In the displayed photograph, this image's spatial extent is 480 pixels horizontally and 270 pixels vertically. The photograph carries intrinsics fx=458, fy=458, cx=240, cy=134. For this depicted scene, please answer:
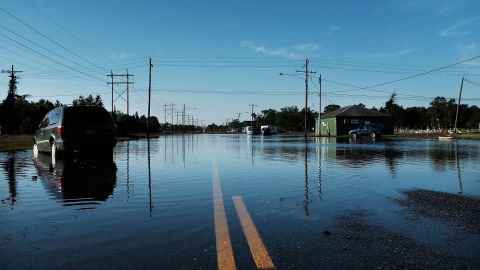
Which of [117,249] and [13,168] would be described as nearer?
[117,249]

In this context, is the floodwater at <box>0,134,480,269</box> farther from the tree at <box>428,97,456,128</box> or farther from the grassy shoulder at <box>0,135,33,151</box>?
the tree at <box>428,97,456,128</box>

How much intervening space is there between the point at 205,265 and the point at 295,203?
338 cm

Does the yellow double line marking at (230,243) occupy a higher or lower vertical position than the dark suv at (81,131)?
lower

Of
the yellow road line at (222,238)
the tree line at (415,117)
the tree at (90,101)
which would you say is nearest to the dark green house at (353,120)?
the tree at (90,101)

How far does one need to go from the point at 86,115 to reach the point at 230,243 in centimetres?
1247

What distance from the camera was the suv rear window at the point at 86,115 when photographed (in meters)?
15.6

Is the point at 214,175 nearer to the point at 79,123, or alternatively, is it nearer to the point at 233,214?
the point at 233,214

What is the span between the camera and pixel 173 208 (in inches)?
267

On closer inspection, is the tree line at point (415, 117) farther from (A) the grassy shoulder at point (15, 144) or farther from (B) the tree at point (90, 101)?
(A) the grassy shoulder at point (15, 144)

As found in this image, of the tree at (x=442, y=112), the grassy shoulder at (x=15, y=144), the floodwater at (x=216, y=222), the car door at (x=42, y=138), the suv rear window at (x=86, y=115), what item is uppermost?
the tree at (x=442, y=112)

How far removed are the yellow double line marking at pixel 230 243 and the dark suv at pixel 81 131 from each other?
31.1 feet

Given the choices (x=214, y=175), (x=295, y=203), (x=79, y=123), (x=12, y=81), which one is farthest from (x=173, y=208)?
(x=12, y=81)

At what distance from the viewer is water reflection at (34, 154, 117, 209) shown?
25.5ft

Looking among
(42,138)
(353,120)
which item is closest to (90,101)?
(353,120)
